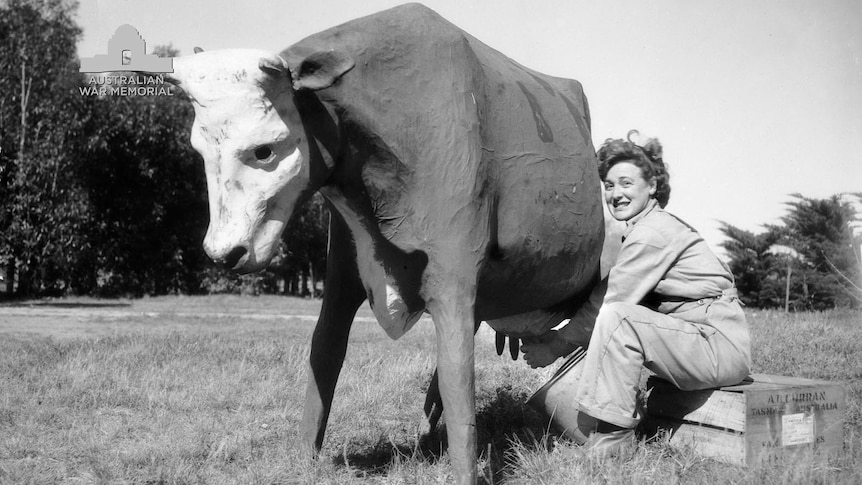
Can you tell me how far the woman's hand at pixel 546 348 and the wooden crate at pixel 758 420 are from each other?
0.81 metres

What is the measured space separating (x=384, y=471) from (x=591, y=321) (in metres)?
1.46

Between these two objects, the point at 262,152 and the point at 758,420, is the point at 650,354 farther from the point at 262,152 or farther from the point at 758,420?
the point at 262,152

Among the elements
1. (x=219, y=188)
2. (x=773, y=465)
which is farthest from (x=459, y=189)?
(x=773, y=465)

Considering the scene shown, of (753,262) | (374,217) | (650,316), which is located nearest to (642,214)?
(650,316)

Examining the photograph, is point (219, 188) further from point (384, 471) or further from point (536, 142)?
point (384, 471)

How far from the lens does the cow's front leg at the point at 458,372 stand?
2.79 metres

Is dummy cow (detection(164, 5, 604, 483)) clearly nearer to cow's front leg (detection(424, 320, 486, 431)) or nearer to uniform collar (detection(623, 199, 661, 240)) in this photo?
uniform collar (detection(623, 199, 661, 240))

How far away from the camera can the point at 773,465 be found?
2.99 m

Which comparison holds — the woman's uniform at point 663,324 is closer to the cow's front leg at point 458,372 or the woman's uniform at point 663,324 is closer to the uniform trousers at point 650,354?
the uniform trousers at point 650,354

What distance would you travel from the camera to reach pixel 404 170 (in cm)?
285

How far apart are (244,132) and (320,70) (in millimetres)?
365

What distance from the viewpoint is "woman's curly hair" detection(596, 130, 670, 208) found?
3.66 metres

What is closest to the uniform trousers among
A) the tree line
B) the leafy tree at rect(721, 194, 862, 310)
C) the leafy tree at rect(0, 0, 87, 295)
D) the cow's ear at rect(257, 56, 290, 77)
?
the cow's ear at rect(257, 56, 290, 77)

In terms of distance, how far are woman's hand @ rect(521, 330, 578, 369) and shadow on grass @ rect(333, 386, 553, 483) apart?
0.97 ft
